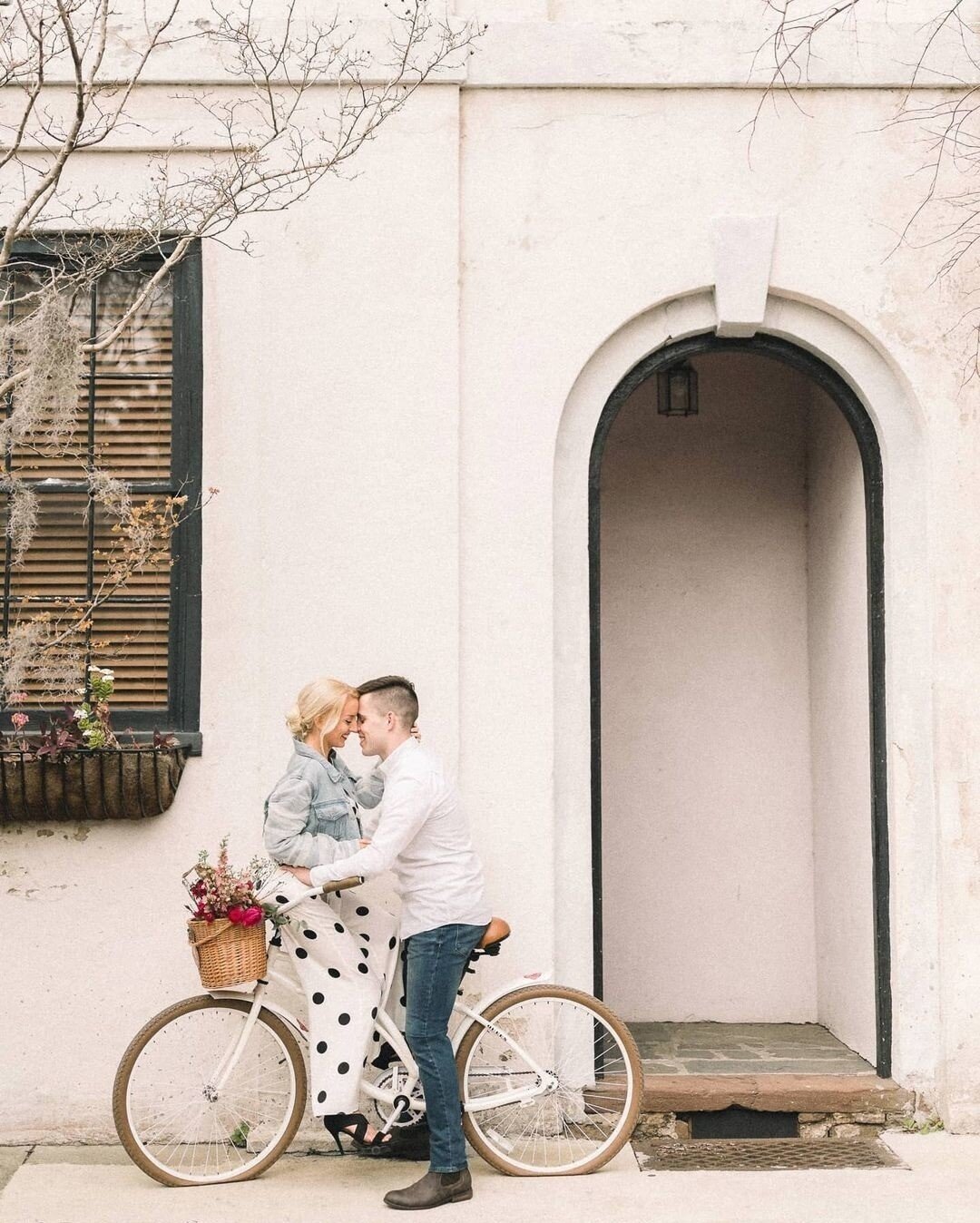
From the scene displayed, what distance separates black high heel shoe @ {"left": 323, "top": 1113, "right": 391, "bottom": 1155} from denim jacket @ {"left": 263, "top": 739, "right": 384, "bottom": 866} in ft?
3.25

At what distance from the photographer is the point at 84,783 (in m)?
5.55

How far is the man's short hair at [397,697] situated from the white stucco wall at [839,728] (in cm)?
231

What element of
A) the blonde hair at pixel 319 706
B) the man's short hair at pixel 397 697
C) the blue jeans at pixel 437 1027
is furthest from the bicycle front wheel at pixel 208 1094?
the man's short hair at pixel 397 697

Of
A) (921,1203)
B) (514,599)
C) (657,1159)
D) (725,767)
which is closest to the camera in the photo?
(921,1203)

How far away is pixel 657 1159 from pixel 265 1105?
5.28 ft

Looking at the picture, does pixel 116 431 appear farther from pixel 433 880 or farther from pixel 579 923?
pixel 579 923

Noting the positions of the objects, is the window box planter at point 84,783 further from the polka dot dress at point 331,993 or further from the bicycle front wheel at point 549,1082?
the bicycle front wheel at point 549,1082

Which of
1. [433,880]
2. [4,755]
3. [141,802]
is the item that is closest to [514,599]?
[433,880]

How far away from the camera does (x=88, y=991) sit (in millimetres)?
5688

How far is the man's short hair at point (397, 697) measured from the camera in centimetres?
509

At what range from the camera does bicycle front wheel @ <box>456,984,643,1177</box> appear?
5203mm

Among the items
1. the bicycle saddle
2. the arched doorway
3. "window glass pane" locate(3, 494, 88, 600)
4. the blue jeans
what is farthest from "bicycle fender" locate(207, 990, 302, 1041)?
the arched doorway

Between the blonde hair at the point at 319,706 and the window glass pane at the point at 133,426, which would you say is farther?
the window glass pane at the point at 133,426

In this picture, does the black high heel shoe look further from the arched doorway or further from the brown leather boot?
the arched doorway
